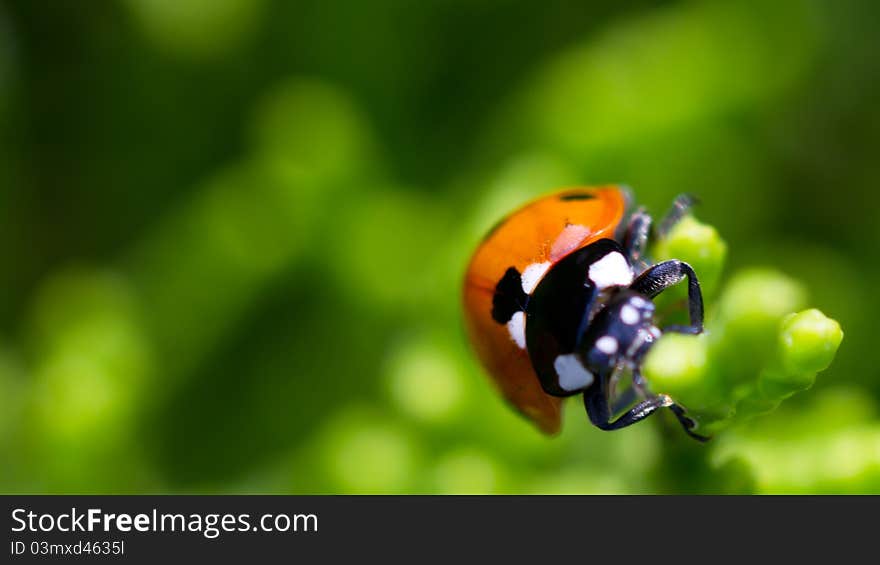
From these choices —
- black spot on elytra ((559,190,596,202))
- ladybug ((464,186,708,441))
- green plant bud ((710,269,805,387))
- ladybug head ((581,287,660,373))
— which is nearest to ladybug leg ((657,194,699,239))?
ladybug ((464,186,708,441))

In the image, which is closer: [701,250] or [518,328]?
[701,250]

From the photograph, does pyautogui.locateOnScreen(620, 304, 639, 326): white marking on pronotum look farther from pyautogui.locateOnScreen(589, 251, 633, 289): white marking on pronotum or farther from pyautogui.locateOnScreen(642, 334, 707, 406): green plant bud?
pyautogui.locateOnScreen(642, 334, 707, 406): green plant bud

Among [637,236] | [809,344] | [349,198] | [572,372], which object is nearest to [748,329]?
[809,344]

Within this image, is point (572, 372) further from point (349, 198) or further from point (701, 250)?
point (349, 198)

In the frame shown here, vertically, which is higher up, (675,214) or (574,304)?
(675,214)

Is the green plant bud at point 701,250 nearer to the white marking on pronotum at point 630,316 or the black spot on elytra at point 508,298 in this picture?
the white marking on pronotum at point 630,316
